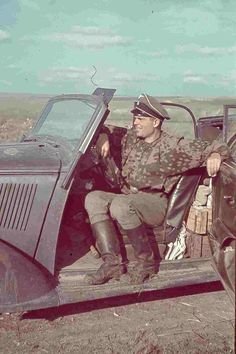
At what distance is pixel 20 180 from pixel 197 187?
1930 mm

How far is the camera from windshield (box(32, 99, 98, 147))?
4765 millimetres

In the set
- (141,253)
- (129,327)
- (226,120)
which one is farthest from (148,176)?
(129,327)

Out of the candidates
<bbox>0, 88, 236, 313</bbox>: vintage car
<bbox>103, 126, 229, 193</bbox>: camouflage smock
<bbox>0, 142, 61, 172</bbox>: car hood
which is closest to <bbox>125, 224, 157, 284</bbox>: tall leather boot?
<bbox>0, 88, 236, 313</bbox>: vintage car

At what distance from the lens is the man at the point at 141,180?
4625 mm

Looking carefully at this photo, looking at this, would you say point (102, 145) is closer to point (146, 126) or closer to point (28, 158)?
point (146, 126)

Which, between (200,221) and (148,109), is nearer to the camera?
(148,109)

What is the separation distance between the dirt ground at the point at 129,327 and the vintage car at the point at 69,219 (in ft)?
1.04

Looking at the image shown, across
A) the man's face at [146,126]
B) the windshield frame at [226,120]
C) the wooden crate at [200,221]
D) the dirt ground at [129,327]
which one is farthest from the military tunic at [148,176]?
the dirt ground at [129,327]

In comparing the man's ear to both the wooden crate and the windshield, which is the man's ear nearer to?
the windshield

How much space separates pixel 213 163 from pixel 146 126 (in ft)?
2.73

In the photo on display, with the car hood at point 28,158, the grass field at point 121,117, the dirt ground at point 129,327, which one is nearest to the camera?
the dirt ground at point 129,327

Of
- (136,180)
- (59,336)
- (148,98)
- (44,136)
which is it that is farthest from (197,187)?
(59,336)

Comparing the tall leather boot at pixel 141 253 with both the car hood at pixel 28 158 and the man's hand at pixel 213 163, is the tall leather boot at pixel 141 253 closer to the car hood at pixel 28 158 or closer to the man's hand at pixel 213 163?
the man's hand at pixel 213 163

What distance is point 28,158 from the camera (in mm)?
4496
